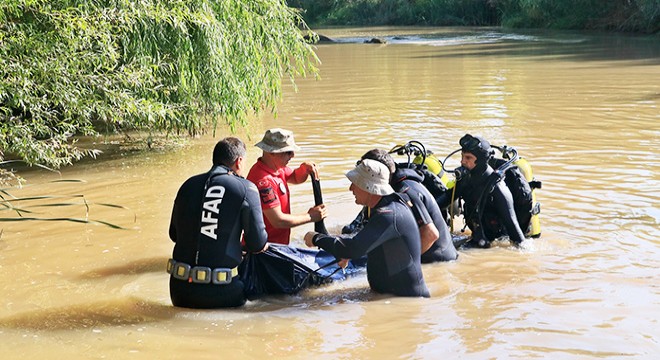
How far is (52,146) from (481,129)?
7.93m

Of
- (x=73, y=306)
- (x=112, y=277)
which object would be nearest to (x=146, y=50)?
(x=112, y=277)

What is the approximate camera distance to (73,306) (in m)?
6.87

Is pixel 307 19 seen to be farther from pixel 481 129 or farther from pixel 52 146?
pixel 52 146

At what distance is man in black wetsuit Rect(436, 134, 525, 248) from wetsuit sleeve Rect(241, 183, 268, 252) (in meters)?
2.52

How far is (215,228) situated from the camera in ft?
20.1

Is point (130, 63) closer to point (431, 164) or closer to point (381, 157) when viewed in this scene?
point (431, 164)

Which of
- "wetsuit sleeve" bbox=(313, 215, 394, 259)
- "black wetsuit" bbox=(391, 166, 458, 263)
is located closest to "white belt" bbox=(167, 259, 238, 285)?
"wetsuit sleeve" bbox=(313, 215, 394, 259)

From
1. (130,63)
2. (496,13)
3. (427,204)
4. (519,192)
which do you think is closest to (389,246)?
(427,204)

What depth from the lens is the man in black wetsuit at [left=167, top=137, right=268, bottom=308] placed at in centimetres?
612

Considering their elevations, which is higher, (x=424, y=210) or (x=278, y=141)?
(x=278, y=141)

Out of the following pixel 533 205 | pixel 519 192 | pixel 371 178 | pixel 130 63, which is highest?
pixel 130 63

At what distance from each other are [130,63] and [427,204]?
208 inches

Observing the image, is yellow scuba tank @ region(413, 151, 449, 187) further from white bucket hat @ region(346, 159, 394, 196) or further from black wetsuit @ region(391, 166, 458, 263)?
white bucket hat @ region(346, 159, 394, 196)

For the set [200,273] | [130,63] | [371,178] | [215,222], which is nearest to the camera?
[215,222]
